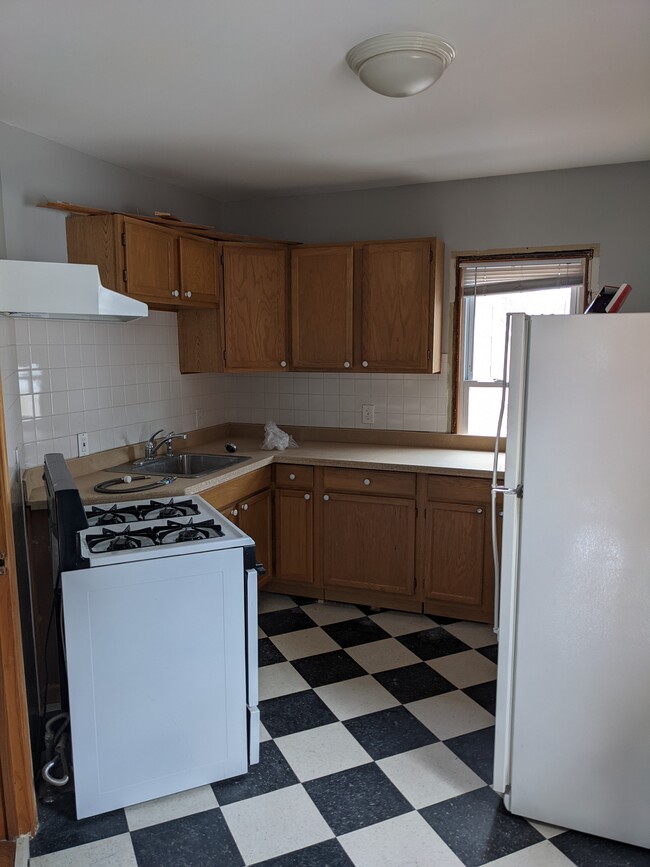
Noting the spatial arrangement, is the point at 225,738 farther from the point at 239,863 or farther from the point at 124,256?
the point at 124,256

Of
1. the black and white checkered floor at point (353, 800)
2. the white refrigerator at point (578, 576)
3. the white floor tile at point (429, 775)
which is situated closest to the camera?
the white refrigerator at point (578, 576)

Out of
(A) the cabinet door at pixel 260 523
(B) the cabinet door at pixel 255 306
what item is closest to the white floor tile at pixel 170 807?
(A) the cabinet door at pixel 260 523

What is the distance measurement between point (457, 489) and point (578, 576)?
144cm

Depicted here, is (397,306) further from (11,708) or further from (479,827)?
(11,708)

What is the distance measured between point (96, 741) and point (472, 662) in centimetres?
175

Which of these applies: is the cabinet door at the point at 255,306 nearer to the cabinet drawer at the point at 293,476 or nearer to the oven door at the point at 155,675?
the cabinet drawer at the point at 293,476

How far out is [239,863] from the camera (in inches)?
72.6

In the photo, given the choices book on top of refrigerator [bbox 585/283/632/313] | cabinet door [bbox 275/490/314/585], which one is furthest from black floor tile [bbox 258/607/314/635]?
book on top of refrigerator [bbox 585/283/632/313]

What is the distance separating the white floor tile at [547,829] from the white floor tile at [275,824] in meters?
0.65

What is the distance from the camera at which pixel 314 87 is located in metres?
2.30

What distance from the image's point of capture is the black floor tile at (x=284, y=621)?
3.35 metres

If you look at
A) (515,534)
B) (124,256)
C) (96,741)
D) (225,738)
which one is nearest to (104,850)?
(96,741)

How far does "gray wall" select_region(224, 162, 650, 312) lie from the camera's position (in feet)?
11.1

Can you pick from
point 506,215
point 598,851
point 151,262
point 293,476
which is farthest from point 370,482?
point 598,851
